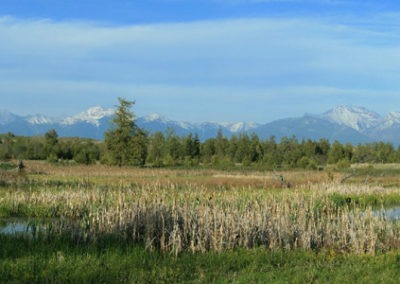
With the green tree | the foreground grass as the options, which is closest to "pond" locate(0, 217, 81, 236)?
the foreground grass

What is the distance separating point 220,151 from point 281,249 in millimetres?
72316

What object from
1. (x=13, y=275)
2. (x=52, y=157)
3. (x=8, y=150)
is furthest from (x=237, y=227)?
(x=8, y=150)

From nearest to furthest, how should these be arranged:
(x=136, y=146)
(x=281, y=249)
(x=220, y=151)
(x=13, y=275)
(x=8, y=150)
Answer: (x=13, y=275) → (x=281, y=249) → (x=136, y=146) → (x=8, y=150) → (x=220, y=151)

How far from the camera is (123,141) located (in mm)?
54406

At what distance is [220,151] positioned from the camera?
83875 mm

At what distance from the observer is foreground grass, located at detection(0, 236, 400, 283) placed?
902 cm

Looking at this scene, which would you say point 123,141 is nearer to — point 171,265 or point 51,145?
point 51,145

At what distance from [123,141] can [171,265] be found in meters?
45.1

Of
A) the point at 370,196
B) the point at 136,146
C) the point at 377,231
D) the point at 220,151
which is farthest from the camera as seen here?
the point at 220,151

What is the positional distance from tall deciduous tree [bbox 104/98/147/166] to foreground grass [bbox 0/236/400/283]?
139ft

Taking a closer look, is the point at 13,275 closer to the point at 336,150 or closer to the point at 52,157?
the point at 52,157

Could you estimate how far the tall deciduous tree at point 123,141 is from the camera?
54.0m

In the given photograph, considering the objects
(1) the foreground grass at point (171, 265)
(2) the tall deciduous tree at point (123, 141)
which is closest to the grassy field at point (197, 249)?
(1) the foreground grass at point (171, 265)

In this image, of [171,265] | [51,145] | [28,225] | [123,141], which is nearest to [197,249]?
[171,265]
